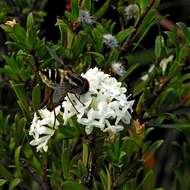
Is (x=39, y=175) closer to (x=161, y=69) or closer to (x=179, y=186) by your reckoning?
(x=161, y=69)

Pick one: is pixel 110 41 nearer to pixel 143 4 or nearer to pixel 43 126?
pixel 143 4

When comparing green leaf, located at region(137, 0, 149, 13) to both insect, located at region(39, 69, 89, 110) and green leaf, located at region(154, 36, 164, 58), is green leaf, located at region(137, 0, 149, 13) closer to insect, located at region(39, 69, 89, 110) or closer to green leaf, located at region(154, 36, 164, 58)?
green leaf, located at region(154, 36, 164, 58)

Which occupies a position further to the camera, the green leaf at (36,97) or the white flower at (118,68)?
the white flower at (118,68)

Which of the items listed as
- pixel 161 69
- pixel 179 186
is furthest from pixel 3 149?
pixel 179 186

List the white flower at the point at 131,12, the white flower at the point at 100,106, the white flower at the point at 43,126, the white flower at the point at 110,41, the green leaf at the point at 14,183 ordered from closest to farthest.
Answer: the white flower at the point at 100,106
the white flower at the point at 43,126
the green leaf at the point at 14,183
the white flower at the point at 110,41
the white flower at the point at 131,12

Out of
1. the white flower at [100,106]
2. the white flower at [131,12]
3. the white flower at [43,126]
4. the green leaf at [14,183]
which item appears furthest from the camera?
the white flower at [131,12]

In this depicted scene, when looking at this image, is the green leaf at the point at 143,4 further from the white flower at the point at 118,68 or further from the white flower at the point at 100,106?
the white flower at the point at 100,106

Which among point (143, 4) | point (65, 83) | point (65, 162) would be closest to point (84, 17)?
point (143, 4)

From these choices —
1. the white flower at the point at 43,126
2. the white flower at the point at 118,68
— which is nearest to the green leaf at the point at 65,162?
the white flower at the point at 43,126
